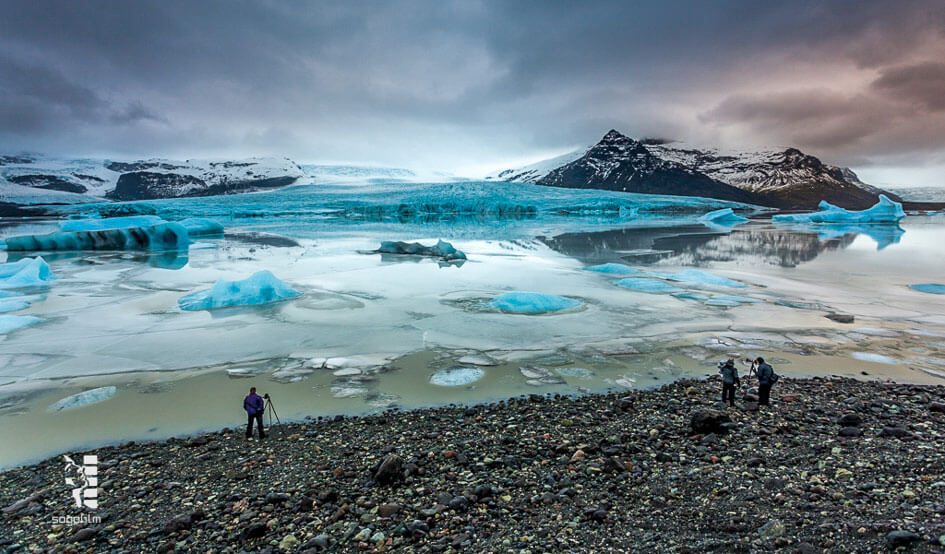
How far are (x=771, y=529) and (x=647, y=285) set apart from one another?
10796mm

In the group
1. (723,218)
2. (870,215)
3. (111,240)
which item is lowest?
(111,240)

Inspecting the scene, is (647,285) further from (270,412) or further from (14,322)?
(14,322)

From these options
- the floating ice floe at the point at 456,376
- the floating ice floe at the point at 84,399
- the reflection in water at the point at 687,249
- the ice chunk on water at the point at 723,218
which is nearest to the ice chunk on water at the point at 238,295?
the floating ice floe at the point at 84,399

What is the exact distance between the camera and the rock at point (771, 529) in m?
3.07

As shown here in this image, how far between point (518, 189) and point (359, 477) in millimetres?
65009

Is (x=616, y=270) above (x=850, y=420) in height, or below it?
above

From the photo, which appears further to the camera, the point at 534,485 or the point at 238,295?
the point at 238,295

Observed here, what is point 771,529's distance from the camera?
3107 mm

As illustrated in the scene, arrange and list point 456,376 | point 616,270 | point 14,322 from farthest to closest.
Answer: point 616,270
point 14,322
point 456,376

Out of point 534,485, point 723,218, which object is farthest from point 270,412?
point 723,218

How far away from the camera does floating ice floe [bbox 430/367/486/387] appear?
654 centimetres

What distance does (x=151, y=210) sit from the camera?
47.4m

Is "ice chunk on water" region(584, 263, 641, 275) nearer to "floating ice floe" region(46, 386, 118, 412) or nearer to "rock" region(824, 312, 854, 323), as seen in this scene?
"rock" region(824, 312, 854, 323)

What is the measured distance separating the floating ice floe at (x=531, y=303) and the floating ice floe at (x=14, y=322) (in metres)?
9.96
